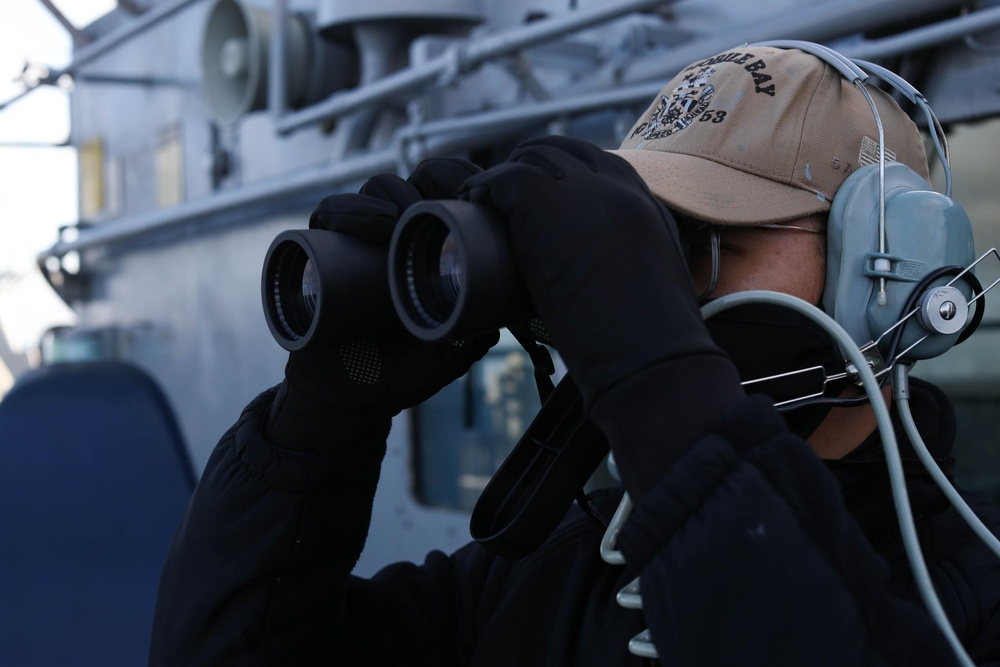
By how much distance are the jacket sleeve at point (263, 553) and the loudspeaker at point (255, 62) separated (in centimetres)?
226

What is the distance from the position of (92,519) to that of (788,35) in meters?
1.57

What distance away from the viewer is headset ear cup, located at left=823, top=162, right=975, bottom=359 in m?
0.97

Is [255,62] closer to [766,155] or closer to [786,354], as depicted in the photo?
[766,155]

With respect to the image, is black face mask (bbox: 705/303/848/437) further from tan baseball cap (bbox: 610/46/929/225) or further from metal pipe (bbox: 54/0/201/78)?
metal pipe (bbox: 54/0/201/78)

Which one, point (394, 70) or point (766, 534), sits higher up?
point (394, 70)

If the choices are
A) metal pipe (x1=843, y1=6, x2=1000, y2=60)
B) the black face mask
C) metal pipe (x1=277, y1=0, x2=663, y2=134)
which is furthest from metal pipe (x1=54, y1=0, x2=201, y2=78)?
the black face mask

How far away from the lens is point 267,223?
3.43m

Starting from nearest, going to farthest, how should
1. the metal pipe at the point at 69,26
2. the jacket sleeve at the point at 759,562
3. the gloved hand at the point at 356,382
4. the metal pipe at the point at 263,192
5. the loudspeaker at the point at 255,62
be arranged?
the jacket sleeve at the point at 759,562
the gloved hand at the point at 356,382
the metal pipe at the point at 263,192
the loudspeaker at the point at 255,62
the metal pipe at the point at 69,26

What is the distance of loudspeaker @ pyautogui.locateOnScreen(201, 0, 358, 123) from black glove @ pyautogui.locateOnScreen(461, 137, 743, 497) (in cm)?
254

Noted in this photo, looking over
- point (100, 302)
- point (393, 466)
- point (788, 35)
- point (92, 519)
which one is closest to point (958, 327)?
point (788, 35)

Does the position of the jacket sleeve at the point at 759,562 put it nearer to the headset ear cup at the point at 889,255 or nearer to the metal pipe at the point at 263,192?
the headset ear cup at the point at 889,255

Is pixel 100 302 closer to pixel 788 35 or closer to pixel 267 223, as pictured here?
pixel 267 223

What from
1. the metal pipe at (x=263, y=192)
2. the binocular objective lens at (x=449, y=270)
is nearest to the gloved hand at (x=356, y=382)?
the binocular objective lens at (x=449, y=270)

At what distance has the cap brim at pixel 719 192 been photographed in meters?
0.96
